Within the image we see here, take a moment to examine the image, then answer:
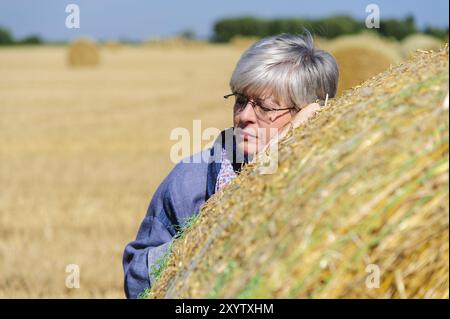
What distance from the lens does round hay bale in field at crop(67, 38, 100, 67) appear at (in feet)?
110

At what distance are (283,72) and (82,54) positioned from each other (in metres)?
31.8

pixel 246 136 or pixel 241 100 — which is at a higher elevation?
pixel 241 100

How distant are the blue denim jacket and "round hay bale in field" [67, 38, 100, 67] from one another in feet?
103

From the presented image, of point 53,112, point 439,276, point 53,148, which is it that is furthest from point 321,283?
point 53,112

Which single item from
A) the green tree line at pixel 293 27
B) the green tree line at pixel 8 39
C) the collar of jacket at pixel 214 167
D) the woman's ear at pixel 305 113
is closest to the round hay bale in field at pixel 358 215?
the woman's ear at pixel 305 113

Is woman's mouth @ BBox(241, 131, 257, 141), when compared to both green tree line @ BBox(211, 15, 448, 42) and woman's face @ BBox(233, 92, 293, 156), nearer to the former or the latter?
woman's face @ BBox(233, 92, 293, 156)

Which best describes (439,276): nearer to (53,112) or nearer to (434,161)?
(434,161)

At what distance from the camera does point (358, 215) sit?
180 centimetres

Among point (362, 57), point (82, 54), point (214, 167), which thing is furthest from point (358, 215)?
point (82, 54)

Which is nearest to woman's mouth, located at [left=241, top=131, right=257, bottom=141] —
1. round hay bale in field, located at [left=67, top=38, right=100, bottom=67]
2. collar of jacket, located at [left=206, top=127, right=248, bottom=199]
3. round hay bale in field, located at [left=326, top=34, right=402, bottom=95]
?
collar of jacket, located at [left=206, top=127, right=248, bottom=199]

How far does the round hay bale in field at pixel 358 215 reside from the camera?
1.80 meters

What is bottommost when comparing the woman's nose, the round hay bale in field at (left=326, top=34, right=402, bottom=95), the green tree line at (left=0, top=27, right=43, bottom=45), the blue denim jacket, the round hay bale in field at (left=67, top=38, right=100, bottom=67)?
the green tree line at (left=0, top=27, right=43, bottom=45)

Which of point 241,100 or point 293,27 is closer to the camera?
point 241,100

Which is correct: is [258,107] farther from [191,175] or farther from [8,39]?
[8,39]
